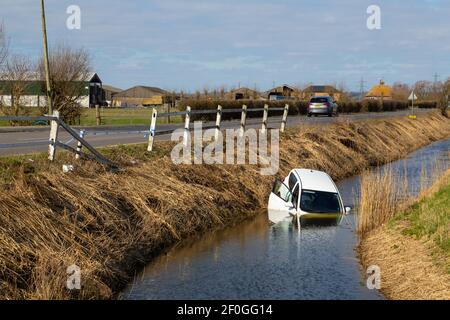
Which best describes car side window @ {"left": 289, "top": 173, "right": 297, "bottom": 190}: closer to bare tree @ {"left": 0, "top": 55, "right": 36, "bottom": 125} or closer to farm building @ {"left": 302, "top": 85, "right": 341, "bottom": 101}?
bare tree @ {"left": 0, "top": 55, "right": 36, "bottom": 125}

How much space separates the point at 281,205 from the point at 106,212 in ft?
20.0

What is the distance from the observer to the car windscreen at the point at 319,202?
1747cm

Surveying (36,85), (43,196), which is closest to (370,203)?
(43,196)

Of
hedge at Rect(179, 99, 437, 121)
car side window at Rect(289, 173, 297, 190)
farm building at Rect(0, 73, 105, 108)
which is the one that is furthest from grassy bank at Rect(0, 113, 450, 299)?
hedge at Rect(179, 99, 437, 121)

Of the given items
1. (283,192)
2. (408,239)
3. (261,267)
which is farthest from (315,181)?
(261,267)

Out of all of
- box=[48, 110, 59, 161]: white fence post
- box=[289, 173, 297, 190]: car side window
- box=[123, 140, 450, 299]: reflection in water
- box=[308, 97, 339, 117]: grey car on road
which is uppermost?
box=[48, 110, 59, 161]: white fence post

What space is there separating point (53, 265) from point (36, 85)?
33525mm

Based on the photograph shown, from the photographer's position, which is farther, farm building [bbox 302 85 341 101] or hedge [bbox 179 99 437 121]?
farm building [bbox 302 85 341 101]

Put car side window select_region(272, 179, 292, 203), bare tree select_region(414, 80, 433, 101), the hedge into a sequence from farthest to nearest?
bare tree select_region(414, 80, 433, 101) → the hedge → car side window select_region(272, 179, 292, 203)

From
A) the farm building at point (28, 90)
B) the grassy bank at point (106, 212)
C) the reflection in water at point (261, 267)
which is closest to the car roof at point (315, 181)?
the reflection in water at point (261, 267)

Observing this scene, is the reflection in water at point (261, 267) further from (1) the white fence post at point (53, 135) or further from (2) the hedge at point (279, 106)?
(2) the hedge at point (279, 106)

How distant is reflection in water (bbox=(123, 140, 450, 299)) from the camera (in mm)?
11375

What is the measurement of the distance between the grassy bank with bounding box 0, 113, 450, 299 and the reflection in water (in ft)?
2.01
